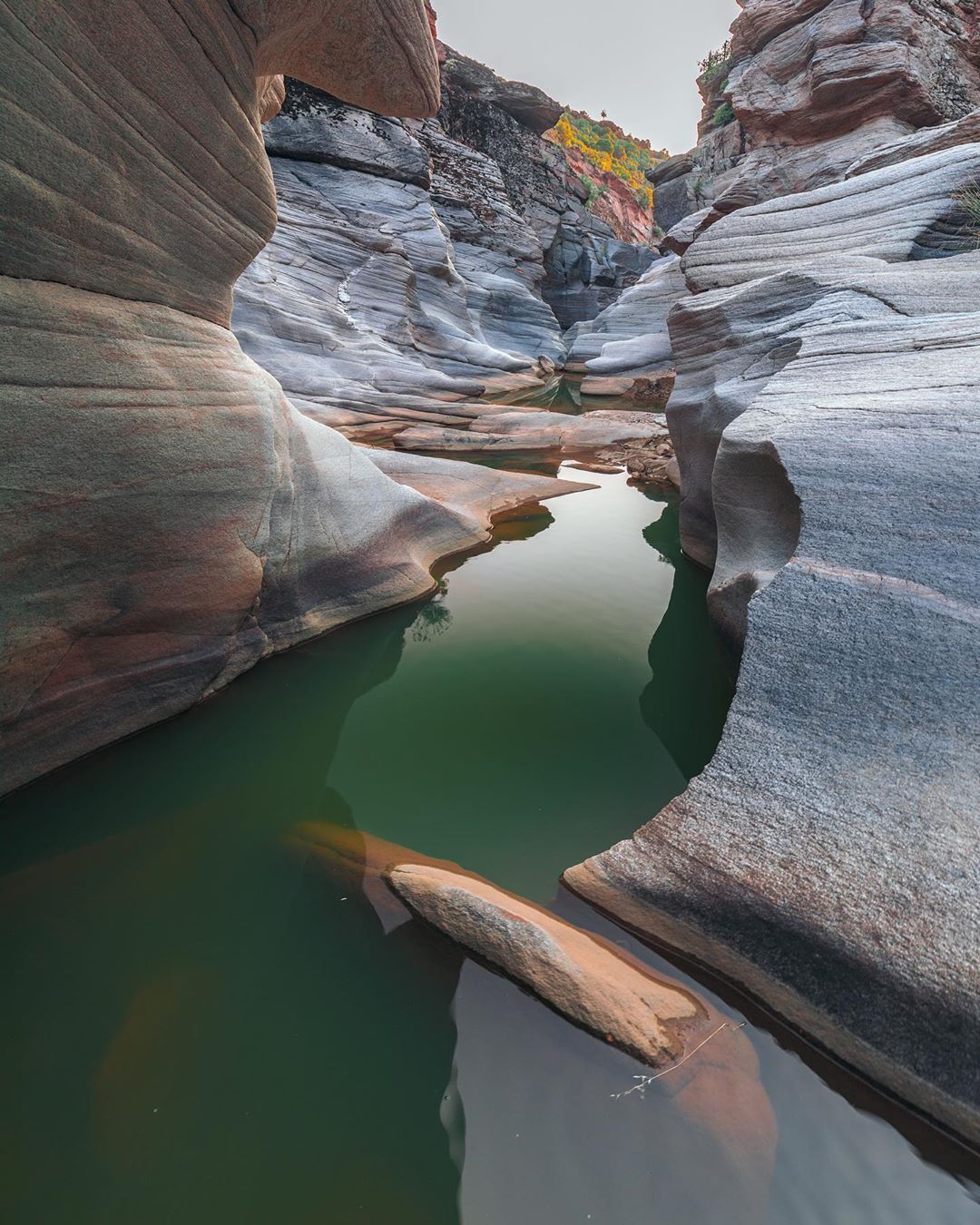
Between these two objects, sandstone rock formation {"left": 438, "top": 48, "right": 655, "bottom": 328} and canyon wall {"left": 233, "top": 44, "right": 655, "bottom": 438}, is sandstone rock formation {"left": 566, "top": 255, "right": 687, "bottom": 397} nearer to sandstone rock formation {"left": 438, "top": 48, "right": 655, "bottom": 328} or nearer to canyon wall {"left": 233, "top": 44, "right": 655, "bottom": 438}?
canyon wall {"left": 233, "top": 44, "right": 655, "bottom": 438}

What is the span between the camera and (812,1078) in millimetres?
1796

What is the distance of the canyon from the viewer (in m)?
1.98

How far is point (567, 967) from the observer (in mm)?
1970

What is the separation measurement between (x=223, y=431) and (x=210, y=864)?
2.35 meters

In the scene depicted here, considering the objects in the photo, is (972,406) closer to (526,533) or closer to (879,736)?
(879,736)

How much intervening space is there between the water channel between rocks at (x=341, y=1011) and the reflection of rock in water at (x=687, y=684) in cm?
3

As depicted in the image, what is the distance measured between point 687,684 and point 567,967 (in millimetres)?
2468

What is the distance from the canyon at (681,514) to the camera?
198 cm

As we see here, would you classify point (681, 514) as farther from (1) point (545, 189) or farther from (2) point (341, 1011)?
(1) point (545, 189)

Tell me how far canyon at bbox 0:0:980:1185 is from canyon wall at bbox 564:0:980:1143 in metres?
0.01

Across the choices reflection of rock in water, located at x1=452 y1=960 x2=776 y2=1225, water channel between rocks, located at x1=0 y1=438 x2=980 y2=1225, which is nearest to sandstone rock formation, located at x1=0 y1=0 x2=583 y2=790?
water channel between rocks, located at x1=0 y1=438 x2=980 y2=1225

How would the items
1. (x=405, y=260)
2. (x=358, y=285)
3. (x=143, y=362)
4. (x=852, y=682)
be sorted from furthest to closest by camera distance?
(x=405, y=260) → (x=358, y=285) → (x=143, y=362) → (x=852, y=682)

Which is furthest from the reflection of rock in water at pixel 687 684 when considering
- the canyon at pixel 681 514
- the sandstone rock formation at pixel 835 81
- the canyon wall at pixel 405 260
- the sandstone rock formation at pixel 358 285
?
the sandstone rock formation at pixel 835 81

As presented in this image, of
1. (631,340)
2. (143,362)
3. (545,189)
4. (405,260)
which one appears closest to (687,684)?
(143,362)
